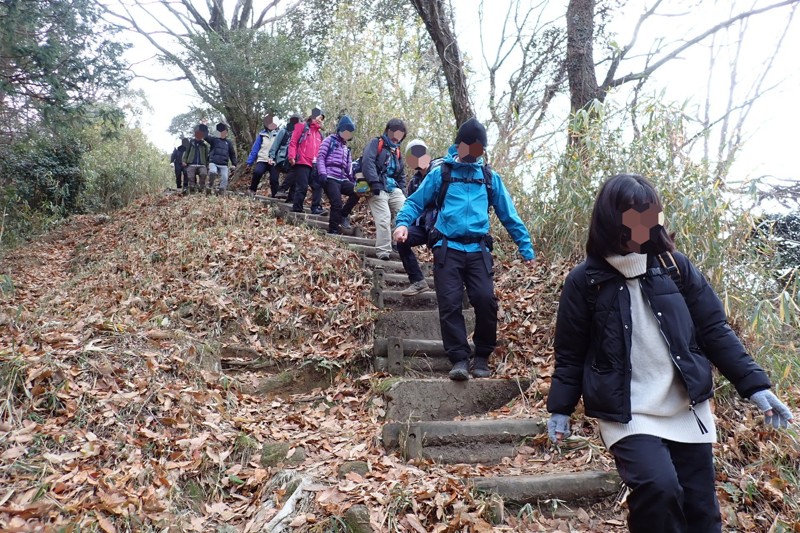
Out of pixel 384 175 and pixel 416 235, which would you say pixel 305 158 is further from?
pixel 416 235

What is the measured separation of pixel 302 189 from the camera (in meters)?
9.43

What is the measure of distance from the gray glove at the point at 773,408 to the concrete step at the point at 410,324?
11.2 ft

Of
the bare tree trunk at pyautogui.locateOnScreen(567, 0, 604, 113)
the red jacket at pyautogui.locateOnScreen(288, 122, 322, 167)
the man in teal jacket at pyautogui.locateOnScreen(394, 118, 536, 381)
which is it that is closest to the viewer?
the man in teal jacket at pyautogui.locateOnScreen(394, 118, 536, 381)

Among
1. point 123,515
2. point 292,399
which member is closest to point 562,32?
point 292,399

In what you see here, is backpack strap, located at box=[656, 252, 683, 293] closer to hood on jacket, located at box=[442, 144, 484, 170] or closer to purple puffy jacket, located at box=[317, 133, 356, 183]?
hood on jacket, located at box=[442, 144, 484, 170]

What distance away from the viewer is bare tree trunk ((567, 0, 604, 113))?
7.34m

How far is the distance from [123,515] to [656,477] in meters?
2.44

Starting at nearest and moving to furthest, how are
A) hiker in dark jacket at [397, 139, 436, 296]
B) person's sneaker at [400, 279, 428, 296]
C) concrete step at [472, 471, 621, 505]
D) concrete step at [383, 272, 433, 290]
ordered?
concrete step at [472, 471, 621, 505], hiker in dark jacket at [397, 139, 436, 296], person's sneaker at [400, 279, 428, 296], concrete step at [383, 272, 433, 290]

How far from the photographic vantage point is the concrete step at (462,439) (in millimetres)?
3572

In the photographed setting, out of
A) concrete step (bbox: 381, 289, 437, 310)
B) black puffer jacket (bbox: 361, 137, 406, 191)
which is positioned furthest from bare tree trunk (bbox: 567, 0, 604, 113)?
concrete step (bbox: 381, 289, 437, 310)

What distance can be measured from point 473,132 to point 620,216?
2268 mm

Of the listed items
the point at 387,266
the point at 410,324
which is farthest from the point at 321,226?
the point at 410,324

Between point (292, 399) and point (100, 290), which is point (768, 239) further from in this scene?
point (100, 290)

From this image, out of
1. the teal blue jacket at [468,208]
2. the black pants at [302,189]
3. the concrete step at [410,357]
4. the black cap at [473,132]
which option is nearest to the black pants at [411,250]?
the teal blue jacket at [468,208]
